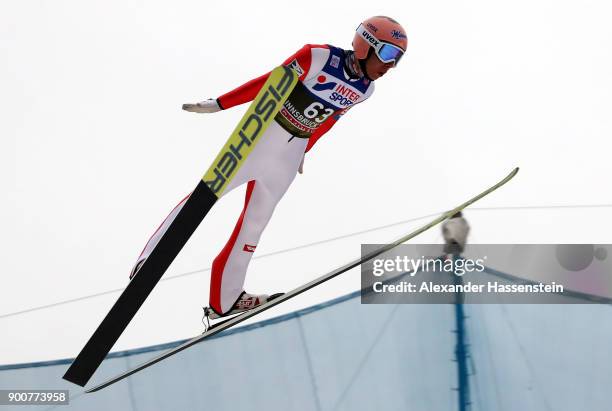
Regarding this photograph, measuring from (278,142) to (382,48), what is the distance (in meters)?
0.64

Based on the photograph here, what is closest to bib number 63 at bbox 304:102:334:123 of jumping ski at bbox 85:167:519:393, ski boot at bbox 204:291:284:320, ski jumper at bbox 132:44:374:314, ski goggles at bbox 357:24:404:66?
ski jumper at bbox 132:44:374:314

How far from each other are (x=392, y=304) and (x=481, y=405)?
0.51 m

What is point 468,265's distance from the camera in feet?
9.35

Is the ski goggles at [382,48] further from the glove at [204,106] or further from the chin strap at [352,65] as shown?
the glove at [204,106]

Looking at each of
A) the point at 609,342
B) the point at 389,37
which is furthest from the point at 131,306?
the point at 609,342

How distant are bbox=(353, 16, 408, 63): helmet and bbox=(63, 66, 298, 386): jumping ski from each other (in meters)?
0.40

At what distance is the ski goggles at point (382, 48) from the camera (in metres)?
3.54

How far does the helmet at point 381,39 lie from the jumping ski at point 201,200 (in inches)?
15.6

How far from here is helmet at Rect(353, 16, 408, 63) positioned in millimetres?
3541

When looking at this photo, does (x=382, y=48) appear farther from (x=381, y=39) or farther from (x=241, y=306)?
(x=241, y=306)

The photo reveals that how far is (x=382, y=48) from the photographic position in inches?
139

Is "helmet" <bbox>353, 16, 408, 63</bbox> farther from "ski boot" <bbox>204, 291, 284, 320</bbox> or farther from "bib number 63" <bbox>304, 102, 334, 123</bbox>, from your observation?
"ski boot" <bbox>204, 291, 284, 320</bbox>

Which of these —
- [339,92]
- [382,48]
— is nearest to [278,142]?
[339,92]

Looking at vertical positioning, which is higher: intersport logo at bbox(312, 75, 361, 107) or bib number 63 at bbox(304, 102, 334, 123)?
intersport logo at bbox(312, 75, 361, 107)
